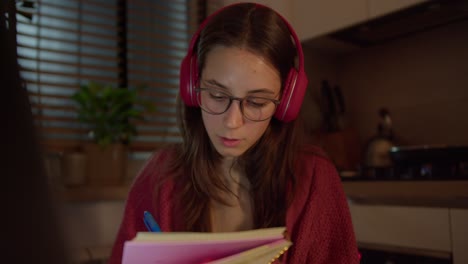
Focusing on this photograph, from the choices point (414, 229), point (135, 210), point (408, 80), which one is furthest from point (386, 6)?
point (135, 210)

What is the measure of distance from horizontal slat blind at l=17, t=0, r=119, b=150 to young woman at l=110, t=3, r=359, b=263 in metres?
1.00

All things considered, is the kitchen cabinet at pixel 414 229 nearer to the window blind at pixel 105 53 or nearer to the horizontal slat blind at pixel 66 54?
the window blind at pixel 105 53

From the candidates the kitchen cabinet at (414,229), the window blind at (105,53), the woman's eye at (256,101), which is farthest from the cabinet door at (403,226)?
the window blind at (105,53)

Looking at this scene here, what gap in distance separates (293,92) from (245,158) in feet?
0.78

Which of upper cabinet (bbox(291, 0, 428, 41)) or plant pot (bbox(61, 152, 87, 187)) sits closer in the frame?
upper cabinet (bbox(291, 0, 428, 41))

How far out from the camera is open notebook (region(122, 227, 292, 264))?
0.49 metres

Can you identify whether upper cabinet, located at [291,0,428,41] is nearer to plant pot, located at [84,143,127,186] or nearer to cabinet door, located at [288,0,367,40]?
cabinet door, located at [288,0,367,40]

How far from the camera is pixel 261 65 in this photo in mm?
Result: 792

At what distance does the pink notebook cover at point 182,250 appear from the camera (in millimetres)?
480

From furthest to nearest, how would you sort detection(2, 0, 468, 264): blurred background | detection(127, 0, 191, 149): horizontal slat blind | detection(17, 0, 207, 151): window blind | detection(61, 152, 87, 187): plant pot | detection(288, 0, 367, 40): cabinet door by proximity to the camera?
detection(127, 0, 191, 149): horizontal slat blind → detection(17, 0, 207, 151): window blind → detection(61, 152, 87, 187): plant pot → detection(288, 0, 367, 40): cabinet door → detection(2, 0, 468, 264): blurred background

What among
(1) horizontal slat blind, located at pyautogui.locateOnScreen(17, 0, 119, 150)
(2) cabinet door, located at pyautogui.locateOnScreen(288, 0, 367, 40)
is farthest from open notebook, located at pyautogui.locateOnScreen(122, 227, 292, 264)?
(1) horizontal slat blind, located at pyautogui.locateOnScreen(17, 0, 119, 150)

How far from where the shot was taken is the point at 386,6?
1.46 metres

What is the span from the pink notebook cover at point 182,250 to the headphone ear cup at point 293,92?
0.35 meters

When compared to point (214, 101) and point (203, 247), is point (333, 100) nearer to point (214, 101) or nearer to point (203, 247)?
point (214, 101)
